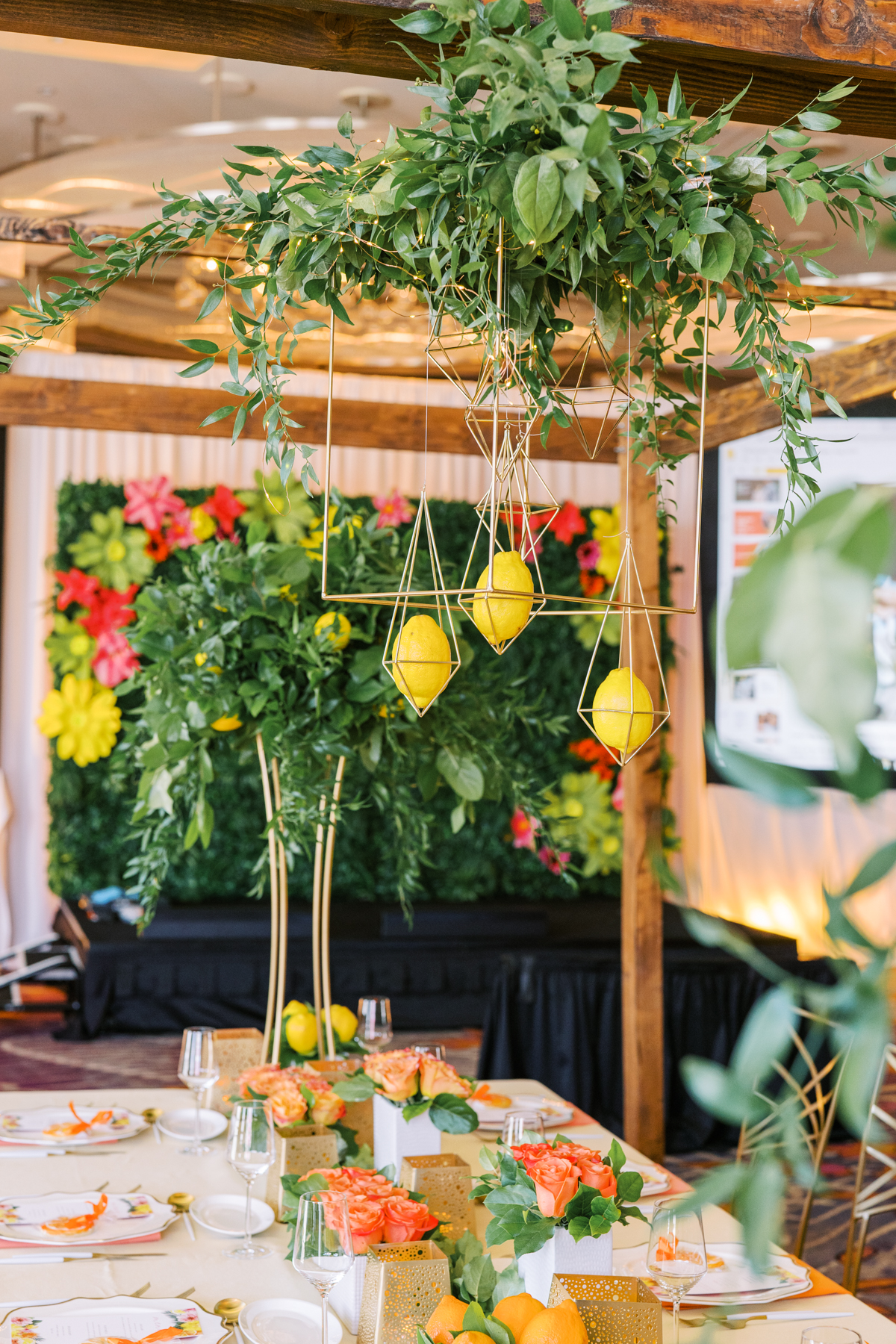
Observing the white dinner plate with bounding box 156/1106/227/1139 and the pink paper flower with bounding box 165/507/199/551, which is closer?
the white dinner plate with bounding box 156/1106/227/1139

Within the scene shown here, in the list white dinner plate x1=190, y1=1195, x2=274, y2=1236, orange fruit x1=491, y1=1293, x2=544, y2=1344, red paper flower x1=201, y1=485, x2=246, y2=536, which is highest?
red paper flower x1=201, y1=485, x2=246, y2=536

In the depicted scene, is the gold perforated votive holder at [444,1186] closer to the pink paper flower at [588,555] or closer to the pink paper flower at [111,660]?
the pink paper flower at [111,660]

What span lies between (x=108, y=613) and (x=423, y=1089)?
4394 mm

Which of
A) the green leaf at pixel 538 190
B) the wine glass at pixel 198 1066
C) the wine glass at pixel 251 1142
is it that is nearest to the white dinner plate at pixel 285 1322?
the wine glass at pixel 251 1142

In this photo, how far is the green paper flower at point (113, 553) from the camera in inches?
224

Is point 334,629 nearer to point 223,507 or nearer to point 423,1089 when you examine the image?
point 423,1089

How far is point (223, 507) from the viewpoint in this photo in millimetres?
5832

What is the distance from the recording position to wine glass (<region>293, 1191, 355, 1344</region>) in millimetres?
1250

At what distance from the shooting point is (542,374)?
5.06 feet

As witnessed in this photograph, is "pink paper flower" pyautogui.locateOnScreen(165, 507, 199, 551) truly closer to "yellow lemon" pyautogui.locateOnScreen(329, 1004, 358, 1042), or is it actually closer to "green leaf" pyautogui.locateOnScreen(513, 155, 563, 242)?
"yellow lemon" pyautogui.locateOnScreen(329, 1004, 358, 1042)

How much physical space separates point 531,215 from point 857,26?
0.77 metres

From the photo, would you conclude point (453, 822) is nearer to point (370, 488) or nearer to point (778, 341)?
point (778, 341)

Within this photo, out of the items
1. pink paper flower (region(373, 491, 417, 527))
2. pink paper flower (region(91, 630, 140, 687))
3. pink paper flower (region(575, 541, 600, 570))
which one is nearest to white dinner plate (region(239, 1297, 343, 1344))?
pink paper flower (region(373, 491, 417, 527))

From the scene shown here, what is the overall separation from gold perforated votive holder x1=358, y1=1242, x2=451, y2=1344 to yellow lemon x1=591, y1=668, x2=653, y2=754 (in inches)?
23.3
